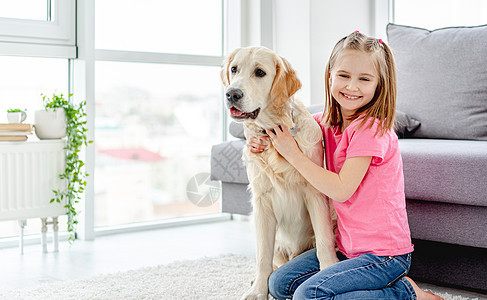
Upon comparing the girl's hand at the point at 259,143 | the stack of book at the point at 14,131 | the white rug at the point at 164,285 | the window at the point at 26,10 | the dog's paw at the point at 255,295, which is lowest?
the white rug at the point at 164,285

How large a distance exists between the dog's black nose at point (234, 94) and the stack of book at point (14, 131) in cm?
142

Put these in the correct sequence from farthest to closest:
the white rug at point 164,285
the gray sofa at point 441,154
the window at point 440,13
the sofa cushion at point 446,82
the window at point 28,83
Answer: the window at point 440,13, the window at point 28,83, the sofa cushion at point 446,82, the white rug at point 164,285, the gray sofa at point 441,154

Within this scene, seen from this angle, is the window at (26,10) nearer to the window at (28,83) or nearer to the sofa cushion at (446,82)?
the window at (28,83)

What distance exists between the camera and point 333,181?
5.06 ft

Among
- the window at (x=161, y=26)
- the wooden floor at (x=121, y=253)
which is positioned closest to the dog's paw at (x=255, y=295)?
the wooden floor at (x=121, y=253)

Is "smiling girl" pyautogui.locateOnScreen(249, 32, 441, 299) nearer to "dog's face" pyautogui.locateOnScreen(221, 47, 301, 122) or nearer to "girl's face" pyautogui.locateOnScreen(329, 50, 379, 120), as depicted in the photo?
"girl's face" pyautogui.locateOnScreen(329, 50, 379, 120)

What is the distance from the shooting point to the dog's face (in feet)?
5.40

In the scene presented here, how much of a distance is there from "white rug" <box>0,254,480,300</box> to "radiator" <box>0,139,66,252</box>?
2.31 ft

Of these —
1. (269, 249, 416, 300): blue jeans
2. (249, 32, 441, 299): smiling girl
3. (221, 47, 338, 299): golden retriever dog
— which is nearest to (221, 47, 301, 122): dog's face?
(221, 47, 338, 299): golden retriever dog

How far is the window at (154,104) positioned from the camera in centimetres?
319

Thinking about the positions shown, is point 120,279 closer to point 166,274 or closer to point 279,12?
point 166,274

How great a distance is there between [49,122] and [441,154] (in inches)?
74.1

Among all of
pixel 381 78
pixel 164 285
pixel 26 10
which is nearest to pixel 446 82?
pixel 381 78

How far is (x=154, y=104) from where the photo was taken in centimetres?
340
